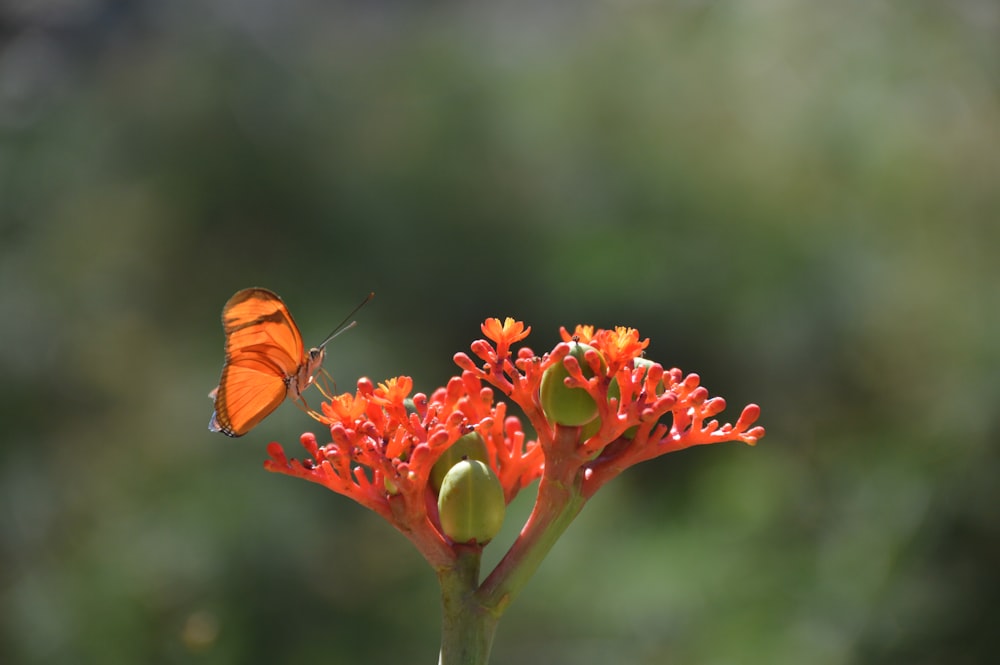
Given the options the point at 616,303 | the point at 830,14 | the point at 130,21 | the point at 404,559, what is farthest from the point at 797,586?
the point at 130,21

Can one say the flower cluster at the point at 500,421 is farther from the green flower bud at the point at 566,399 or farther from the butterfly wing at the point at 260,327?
the butterfly wing at the point at 260,327

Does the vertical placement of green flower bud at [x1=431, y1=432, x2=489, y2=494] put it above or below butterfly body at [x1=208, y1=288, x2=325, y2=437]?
below

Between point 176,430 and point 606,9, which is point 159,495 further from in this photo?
point 606,9

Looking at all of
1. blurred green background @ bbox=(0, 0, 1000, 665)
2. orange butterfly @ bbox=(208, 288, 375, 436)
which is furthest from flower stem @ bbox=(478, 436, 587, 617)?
blurred green background @ bbox=(0, 0, 1000, 665)

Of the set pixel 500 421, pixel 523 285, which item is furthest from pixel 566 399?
pixel 523 285

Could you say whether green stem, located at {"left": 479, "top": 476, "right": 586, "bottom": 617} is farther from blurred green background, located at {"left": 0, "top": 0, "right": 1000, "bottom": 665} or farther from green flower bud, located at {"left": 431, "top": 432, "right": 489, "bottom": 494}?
blurred green background, located at {"left": 0, "top": 0, "right": 1000, "bottom": 665}

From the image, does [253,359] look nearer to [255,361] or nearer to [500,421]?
[255,361]
